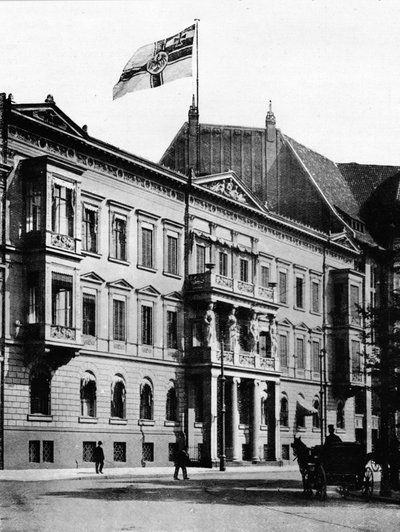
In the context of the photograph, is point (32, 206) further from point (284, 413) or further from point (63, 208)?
point (284, 413)

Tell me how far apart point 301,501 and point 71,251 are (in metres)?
18.3

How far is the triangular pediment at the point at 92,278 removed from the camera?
39.9 m

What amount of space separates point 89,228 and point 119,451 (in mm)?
9893

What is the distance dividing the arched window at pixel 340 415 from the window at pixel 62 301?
29873mm

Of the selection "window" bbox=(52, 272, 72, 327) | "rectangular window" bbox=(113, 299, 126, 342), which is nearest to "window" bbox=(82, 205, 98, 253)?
"rectangular window" bbox=(113, 299, 126, 342)

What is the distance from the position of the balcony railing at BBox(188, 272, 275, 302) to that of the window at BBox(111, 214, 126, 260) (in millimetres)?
5453

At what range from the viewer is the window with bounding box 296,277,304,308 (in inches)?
2319

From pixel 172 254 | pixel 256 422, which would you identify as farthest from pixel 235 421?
pixel 172 254

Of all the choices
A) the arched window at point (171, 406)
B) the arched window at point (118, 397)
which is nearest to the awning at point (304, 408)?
the arched window at point (171, 406)

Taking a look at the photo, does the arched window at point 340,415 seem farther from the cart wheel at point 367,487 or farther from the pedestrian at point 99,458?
the cart wheel at point 367,487

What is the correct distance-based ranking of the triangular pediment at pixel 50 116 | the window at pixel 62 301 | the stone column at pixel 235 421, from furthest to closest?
1. the stone column at pixel 235 421
2. the window at pixel 62 301
3. the triangular pediment at pixel 50 116

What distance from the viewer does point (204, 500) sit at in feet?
68.5

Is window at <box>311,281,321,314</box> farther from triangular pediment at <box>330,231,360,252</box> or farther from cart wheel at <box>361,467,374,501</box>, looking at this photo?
cart wheel at <box>361,467,374,501</box>

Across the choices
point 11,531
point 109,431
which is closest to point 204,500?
point 11,531
